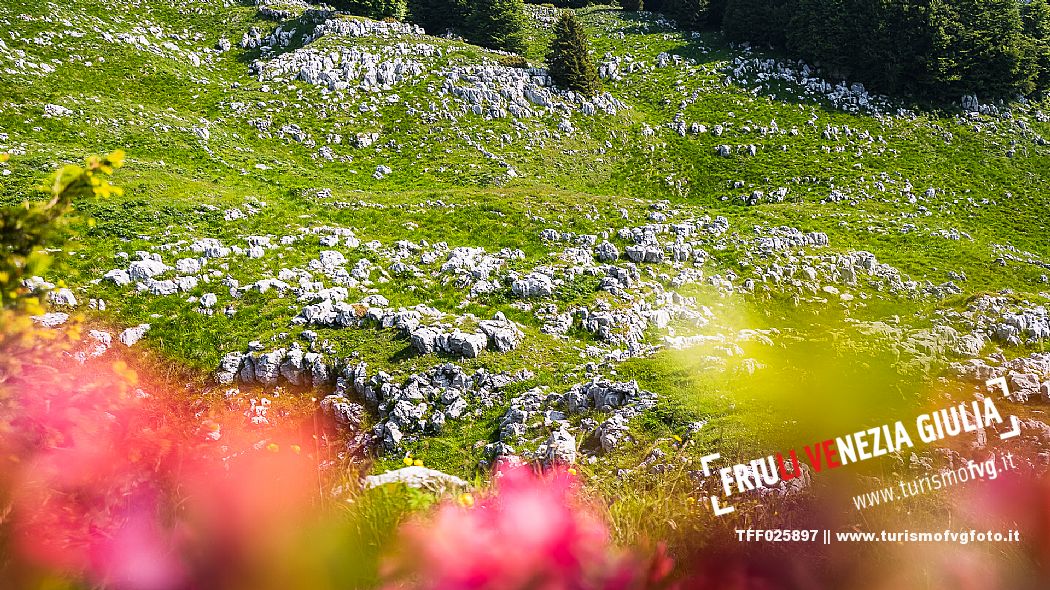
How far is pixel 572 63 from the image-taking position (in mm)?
40688

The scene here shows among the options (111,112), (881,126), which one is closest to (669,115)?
(881,126)

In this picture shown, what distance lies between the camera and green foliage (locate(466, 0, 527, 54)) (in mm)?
49281

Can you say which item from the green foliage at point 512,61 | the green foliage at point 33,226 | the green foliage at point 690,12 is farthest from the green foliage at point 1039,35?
the green foliage at point 33,226

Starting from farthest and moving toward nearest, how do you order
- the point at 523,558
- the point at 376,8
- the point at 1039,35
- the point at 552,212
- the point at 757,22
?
the point at 757,22
the point at 376,8
the point at 1039,35
the point at 552,212
the point at 523,558

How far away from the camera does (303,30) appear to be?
140 feet

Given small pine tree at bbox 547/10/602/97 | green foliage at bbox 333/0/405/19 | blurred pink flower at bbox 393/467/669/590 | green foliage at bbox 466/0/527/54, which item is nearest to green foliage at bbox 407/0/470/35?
green foliage at bbox 333/0/405/19

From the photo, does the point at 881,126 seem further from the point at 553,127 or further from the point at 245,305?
the point at 245,305

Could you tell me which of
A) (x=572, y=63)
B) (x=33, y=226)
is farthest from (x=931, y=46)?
(x=33, y=226)

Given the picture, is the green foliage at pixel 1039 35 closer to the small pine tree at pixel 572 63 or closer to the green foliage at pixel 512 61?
the small pine tree at pixel 572 63

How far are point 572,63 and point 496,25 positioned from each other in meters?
13.8

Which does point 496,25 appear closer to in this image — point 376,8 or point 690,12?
point 376,8

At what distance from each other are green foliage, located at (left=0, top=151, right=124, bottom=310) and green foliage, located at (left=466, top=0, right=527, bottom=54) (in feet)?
171

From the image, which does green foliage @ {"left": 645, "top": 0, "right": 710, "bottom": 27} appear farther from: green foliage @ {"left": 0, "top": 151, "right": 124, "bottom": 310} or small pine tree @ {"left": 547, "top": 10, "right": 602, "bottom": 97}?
green foliage @ {"left": 0, "top": 151, "right": 124, "bottom": 310}

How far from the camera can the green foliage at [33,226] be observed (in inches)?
135
